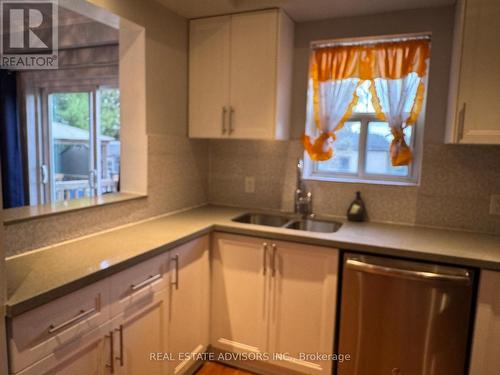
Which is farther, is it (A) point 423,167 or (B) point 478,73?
(A) point 423,167

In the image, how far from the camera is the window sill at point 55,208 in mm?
1521

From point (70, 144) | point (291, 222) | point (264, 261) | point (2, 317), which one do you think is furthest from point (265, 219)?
point (70, 144)

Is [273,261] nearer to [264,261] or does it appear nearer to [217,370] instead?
[264,261]

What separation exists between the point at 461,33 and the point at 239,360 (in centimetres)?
226

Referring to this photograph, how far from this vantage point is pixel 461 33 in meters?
1.81

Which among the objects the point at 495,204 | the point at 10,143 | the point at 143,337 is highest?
the point at 10,143

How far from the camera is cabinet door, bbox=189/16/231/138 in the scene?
236cm

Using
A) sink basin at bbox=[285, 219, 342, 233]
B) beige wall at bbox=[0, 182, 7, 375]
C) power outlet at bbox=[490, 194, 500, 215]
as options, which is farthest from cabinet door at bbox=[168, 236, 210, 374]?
power outlet at bbox=[490, 194, 500, 215]

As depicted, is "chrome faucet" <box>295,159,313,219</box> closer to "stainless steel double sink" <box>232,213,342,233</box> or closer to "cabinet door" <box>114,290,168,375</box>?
"stainless steel double sink" <box>232,213,342,233</box>

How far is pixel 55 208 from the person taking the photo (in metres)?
1.71

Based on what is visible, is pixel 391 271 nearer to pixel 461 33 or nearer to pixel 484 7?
pixel 461 33

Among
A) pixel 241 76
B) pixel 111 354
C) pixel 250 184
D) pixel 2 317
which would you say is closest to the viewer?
pixel 2 317

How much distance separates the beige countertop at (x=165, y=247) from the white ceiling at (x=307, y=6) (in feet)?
4.41

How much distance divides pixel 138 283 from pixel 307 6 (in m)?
1.86
